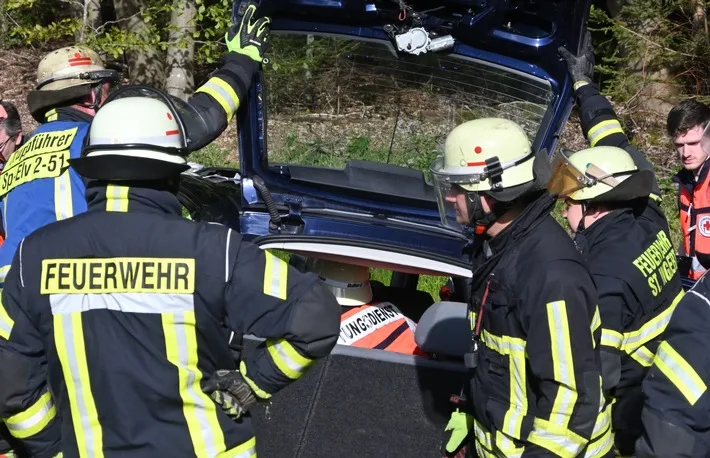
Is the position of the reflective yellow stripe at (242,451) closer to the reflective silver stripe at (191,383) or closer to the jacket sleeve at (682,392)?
the reflective silver stripe at (191,383)

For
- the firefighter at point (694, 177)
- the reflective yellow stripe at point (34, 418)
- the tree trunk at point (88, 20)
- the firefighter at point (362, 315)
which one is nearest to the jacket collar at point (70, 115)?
the firefighter at point (362, 315)

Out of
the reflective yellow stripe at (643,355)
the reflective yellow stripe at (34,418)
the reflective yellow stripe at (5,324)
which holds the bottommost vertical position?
the reflective yellow stripe at (643,355)

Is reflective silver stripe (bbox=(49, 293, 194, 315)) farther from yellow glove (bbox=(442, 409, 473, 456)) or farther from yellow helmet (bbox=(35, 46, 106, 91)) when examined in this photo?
yellow helmet (bbox=(35, 46, 106, 91))

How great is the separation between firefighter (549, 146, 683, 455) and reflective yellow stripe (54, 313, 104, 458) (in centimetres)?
154

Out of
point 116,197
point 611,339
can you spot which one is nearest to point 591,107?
point 611,339

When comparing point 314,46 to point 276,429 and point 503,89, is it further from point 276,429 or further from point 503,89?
point 276,429

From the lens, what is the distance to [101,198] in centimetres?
245

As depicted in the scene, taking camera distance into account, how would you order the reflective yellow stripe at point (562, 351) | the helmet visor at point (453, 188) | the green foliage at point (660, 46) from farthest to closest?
the green foliage at point (660, 46) → the helmet visor at point (453, 188) → the reflective yellow stripe at point (562, 351)

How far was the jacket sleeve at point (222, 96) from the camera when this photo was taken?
375 cm

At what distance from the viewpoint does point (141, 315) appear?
2377mm

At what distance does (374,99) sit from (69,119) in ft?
4.54

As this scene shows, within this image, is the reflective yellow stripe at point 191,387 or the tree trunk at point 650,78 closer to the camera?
the reflective yellow stripe at point 191,387

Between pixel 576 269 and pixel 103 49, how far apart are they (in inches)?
329

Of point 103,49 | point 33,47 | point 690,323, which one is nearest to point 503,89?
point 690,323
